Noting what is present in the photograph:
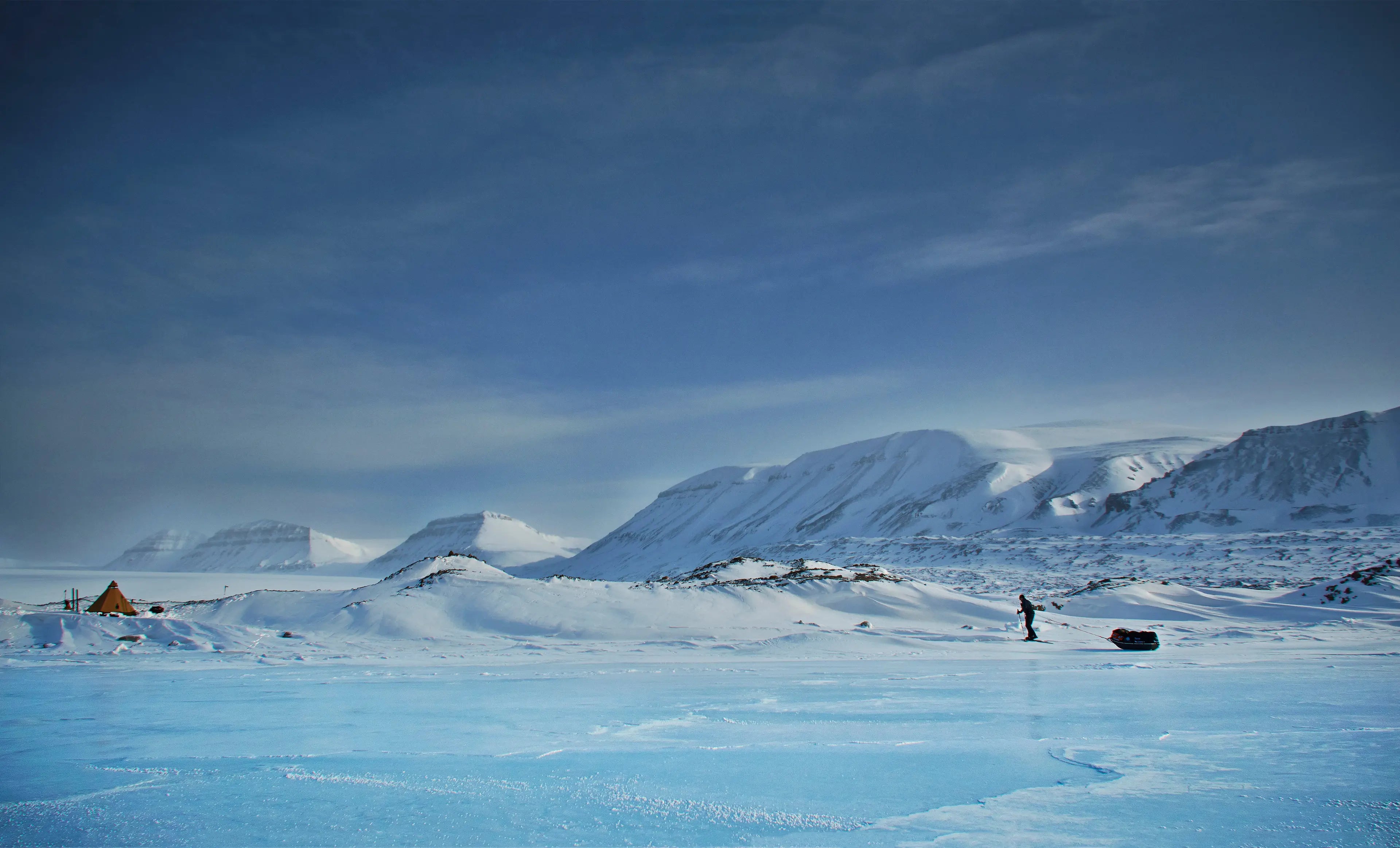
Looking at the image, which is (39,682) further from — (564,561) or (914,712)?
(564,561)

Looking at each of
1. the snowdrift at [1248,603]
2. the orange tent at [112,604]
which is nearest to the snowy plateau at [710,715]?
the snowdrift at [1248,603]

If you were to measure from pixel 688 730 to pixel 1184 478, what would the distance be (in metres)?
72.3

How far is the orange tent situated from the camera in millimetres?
24500

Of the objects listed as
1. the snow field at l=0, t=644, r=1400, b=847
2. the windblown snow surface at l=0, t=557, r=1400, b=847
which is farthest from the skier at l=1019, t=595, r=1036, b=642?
the snow field at l=0, t=644, r=1400, b=847

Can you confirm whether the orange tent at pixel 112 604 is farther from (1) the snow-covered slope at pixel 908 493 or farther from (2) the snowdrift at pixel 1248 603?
(1) the snow-covered slope at pixel 908 493

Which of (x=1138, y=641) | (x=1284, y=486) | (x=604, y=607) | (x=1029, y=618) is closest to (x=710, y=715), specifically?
(x=1138, y=641)

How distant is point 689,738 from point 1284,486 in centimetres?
6884

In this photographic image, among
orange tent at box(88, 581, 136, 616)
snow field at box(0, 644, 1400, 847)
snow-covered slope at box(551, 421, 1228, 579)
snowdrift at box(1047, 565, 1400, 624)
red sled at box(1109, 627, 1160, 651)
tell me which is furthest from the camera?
snow-covered slope at box(551, 421, 1228, 579)

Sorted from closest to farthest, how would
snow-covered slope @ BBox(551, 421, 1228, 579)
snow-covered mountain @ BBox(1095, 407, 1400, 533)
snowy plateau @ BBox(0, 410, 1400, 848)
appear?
snowy plateau @ BBox(0, 410, 1400, 848)
snow-covered mountain @ BBox(1095, 407, 1400, 533)
snow-covered slope @ BBox(551, 421, 1228, 579)

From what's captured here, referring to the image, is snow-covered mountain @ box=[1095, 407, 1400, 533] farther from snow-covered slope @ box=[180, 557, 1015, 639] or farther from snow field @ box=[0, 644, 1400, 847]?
snow field @ box=[0, 644, 1400, 847]

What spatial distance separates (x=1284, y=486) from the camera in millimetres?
60938

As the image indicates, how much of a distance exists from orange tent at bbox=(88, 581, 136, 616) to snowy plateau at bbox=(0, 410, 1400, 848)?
2.14 metres

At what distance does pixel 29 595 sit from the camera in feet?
148

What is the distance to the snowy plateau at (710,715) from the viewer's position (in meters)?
4.82
